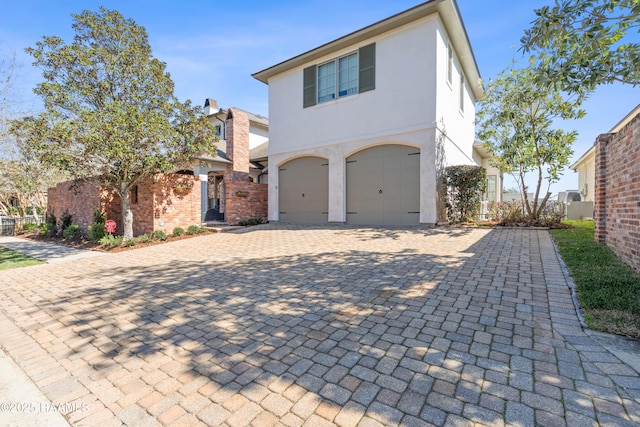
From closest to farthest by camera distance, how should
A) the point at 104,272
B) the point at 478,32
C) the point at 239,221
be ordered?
the point at 104,272 < the point at 478,32 < the point at 239,221

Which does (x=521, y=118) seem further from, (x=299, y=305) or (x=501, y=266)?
(x=299, y=305)

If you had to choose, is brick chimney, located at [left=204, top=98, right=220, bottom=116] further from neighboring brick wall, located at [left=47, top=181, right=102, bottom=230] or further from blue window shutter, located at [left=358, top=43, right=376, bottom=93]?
blue window shutter, located at [left=358, top=43, right=376, bottom=93]

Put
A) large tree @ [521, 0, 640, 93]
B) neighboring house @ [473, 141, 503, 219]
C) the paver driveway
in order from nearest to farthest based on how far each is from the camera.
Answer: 1. the paver driveway
2. large tree @ [521, 0, 640, 93]
3. neighboring house @ [473, 141, 503, 219]

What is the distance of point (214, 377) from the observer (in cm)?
230

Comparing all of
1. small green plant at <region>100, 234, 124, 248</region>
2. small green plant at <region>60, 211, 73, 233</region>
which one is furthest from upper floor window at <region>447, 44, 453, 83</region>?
small green plant at <region>60, 211, 73, 233</region>

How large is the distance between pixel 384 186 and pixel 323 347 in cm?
885

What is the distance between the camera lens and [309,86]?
12664 mm

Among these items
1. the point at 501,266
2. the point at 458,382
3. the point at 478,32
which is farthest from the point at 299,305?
the point at 478,32

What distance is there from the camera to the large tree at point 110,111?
7.83 metres

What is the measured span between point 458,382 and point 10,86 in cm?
2036

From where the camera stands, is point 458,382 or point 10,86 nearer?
point 458,382

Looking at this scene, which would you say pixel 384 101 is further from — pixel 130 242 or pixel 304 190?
pixel 130 242

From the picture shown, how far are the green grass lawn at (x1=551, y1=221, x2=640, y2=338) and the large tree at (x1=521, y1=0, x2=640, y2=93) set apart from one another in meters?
2.48

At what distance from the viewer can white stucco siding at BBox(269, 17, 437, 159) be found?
1000 cm
